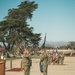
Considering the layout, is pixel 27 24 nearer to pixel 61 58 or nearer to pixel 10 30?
pixel 10 30

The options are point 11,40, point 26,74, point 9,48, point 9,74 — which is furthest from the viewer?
point 9,48

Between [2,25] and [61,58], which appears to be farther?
[2,25]

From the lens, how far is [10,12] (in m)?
86.1

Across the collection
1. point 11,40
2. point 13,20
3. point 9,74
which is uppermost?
point 13,20

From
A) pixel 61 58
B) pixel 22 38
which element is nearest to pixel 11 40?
pixel 22 38

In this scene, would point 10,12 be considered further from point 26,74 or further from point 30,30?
point 26,74

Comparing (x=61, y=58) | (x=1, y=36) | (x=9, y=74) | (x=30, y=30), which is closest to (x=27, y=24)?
(x=30, y=30)

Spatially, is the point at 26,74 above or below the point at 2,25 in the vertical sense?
below

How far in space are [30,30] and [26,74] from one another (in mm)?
63915

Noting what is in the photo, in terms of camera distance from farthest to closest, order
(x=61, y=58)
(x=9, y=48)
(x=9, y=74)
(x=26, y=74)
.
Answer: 1. (x=9, y=48)
2. (x=61, y=58)
3. (x=9, y=74)
4. (x=26, y=74)

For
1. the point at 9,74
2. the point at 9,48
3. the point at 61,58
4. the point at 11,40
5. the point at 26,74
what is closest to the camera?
the point at 26,74

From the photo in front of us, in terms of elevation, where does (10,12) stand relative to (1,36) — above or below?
above

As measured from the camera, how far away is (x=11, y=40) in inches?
3187

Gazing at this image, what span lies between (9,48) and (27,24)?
8641 millimetres
